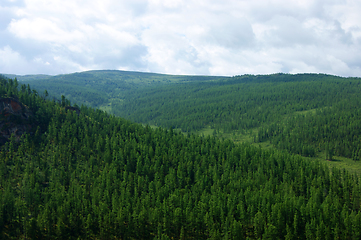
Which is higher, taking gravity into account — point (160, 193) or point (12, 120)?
point (12, 120)

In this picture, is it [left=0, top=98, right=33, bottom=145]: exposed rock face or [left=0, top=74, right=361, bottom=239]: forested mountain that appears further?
[left=0, top=98, right=33, bottom=145]: exposed rock face

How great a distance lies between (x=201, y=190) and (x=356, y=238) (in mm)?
68727

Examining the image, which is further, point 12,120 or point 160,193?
point 12,120

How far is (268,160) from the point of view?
17875 cm

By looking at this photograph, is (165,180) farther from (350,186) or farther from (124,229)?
(350,186)

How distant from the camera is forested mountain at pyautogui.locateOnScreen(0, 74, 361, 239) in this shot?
4552 inches

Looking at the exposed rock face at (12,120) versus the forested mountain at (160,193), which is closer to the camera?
the forested mountain at (160,193)

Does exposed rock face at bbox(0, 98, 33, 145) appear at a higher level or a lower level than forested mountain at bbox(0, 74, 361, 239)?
higher

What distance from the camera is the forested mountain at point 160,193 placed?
116 metres

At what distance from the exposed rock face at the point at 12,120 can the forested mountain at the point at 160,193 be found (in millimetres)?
5182

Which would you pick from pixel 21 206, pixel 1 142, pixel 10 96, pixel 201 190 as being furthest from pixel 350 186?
pixel 10 96

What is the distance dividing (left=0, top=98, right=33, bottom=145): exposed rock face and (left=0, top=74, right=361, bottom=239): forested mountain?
5182mm

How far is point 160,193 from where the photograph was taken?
13912cm

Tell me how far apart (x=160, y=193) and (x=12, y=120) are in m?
121
